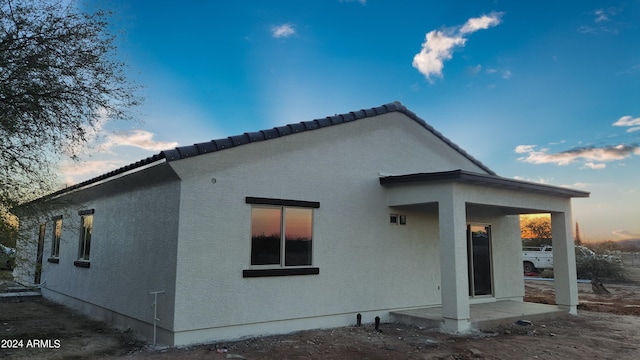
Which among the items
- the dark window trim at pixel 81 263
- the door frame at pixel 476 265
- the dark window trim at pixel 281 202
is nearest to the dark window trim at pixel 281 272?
the dark window trim at pixel 281 202

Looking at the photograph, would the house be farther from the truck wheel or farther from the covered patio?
the truck wheel

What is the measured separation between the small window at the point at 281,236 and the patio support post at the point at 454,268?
2690mm

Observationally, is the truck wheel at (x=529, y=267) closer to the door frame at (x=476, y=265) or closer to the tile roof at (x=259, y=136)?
the door frame at (x=476, y=265)

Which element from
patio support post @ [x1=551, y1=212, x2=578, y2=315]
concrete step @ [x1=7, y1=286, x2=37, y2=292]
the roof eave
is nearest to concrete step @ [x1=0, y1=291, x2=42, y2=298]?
concrete step @ [x1=7, y1=286, x2=37, y2=292]

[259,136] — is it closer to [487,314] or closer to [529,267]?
[487,314]

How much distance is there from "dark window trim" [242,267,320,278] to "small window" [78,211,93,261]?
19.5 feet

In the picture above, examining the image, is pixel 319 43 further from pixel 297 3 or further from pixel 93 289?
pixel 93 289

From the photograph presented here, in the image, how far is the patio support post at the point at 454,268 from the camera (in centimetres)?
770

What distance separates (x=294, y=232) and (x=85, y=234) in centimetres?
679

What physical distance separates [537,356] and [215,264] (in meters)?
5.43

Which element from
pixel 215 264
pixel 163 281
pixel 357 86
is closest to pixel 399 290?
pixel 215 264

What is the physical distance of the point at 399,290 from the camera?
9328mm

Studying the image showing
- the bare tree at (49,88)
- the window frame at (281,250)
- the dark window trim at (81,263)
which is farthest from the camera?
the dark window trim at (81,263)

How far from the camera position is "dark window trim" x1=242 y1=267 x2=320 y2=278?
7070mm
